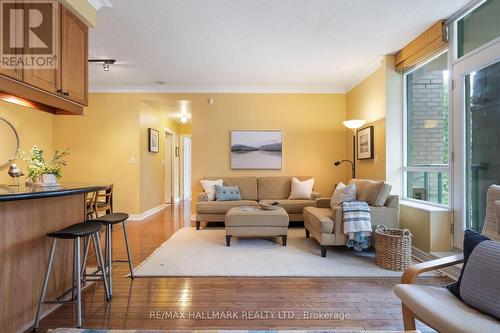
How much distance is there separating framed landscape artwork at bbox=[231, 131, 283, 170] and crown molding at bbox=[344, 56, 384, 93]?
61.9 inches

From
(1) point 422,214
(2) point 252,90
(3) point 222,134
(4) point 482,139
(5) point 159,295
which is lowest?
(5) point 159,295

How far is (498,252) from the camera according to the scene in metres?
1.29

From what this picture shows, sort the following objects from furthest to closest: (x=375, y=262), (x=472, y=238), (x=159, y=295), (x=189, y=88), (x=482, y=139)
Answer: (x=189, y=88), (x=375, y=262), (x=482, y=139), (x=159, y=295), (x=472, y=238)

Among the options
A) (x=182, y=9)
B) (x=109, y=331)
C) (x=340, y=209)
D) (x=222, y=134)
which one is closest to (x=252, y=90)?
(x=222, y=134)

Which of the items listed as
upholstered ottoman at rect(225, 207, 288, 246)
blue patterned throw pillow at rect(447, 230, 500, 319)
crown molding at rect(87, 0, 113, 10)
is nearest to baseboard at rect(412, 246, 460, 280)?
blue patterned throw pillow at rect(447, 230, 500, 319)

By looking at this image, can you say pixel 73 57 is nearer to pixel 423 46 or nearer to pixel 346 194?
pixel 346 194

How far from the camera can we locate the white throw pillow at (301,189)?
4691mm

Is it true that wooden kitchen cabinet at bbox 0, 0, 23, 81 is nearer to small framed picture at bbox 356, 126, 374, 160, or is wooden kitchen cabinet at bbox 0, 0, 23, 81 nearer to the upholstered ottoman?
the upholstered ottoman

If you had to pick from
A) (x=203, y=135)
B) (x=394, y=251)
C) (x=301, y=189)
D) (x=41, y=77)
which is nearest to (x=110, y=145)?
(x=203, y=135)

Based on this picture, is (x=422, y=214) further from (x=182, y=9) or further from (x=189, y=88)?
(x=189, y=88)

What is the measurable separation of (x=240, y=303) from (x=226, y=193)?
2.64 metres

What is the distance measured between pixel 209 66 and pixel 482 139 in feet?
11.5

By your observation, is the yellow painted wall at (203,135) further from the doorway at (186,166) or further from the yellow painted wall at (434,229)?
the doorway at (186,166)

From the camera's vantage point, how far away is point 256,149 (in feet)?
17.0
